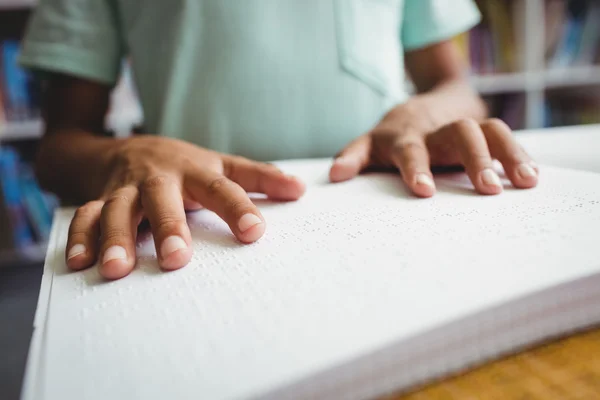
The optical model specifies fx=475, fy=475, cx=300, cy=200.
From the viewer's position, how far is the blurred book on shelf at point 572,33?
6.10 feet

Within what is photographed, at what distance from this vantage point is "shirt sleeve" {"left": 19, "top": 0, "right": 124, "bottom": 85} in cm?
69

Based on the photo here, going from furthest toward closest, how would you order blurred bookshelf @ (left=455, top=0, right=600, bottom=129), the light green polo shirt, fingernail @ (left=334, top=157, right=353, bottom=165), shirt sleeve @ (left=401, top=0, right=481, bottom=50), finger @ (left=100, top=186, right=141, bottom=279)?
blurred bookshelf @ (left=455, top=0, right=600, bottom=129)
shirt sleeve @ (left=401, top=0, right=481, bottom=50)
the light green polo shirt
fingernail @ (left=334, top=157, right=353, bottom=165)
finger @ (left=100, top=186, right=141, bottom=279)

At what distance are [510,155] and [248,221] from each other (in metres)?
0.27

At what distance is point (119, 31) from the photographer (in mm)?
727

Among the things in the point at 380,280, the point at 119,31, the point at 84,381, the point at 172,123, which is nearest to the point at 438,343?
the point at 380,280

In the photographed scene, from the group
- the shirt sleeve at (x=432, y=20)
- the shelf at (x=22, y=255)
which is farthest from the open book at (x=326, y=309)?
the shelf at (x=22, y=255)

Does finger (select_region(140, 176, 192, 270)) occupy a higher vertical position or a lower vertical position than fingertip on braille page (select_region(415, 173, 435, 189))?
higher

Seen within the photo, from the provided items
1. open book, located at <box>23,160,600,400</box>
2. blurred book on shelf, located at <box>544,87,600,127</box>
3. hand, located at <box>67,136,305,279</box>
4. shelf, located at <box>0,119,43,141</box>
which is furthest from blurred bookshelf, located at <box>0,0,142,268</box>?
blurred book on shelf, located at <box>544,87,600,127</box>

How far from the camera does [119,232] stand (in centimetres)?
36

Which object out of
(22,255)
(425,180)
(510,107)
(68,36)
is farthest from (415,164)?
(510,107)

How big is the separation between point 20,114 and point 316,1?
1.30 m

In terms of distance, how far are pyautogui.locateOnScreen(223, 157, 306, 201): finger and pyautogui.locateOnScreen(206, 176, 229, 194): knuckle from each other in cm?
5

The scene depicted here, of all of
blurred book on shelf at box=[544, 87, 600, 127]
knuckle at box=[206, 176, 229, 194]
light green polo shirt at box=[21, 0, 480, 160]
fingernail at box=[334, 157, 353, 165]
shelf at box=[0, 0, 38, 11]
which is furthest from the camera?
blurred book on shelf at box=[544, 87, 600, 127]

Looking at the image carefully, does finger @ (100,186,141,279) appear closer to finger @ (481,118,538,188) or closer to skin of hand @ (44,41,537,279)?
skin of hand @ (44,41,537,279)
